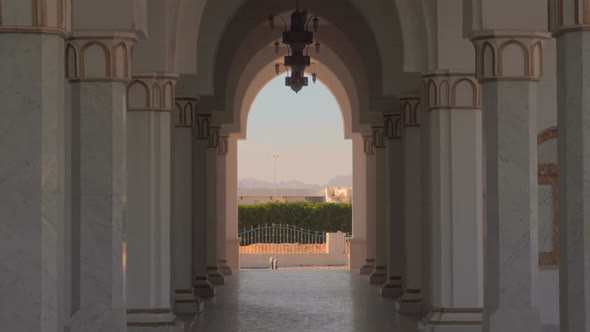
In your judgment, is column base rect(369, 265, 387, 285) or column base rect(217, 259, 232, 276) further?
column base rect(217, 259, 232, 276)

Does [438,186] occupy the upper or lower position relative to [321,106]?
lower

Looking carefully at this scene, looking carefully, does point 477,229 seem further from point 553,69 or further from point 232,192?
point 232,192

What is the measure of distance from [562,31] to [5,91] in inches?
127

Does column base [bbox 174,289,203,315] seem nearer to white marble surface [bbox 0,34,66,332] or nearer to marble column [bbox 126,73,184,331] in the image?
marble column [bbox 126,73,184,331]

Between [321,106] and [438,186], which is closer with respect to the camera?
[438,186]

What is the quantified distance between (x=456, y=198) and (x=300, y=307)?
4474mm

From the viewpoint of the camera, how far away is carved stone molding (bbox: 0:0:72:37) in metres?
5.58

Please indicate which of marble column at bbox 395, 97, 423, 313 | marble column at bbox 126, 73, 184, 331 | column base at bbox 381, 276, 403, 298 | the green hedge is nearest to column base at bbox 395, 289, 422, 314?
marble column at bbox 395, 97, 423, 313

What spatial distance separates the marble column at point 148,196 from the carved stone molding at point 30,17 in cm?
511

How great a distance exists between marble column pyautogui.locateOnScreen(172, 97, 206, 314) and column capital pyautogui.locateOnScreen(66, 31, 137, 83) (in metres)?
5.19

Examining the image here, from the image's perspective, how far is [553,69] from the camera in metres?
10.9

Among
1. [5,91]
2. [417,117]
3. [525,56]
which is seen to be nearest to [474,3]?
[525,56]

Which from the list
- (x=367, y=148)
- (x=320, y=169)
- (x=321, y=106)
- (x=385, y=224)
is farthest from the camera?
(x=320, y=169)

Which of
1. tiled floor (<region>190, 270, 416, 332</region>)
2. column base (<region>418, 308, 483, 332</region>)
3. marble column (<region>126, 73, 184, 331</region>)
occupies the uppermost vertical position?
marble column (<region>126, 73, 184, 331</region>)
